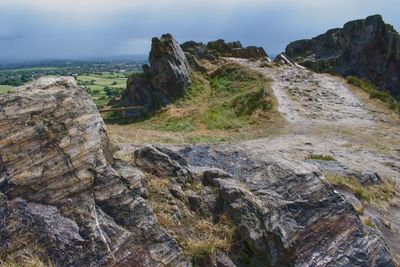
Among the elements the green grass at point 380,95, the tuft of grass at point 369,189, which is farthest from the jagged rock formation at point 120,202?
the green grass at point 380,95

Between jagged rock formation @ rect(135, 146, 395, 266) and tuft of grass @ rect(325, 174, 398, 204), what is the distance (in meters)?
4.26

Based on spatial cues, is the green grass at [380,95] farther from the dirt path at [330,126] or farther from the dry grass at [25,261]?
the dry grass at [25,261]

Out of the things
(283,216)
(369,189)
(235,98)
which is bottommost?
(235,98)

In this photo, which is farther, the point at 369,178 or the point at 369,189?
the point at 369,178

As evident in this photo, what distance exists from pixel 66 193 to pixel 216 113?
27551 millimetres

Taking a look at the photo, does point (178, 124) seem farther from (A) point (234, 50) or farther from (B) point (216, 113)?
(A) point (234, 50)

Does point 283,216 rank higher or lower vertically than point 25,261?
lower

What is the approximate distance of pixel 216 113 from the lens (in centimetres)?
3559

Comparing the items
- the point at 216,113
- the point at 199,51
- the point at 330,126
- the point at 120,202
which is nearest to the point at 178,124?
the point at 216,113

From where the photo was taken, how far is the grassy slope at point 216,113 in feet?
95.0

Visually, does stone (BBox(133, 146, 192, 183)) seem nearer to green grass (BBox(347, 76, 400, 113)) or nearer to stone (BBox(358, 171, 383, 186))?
stone (BBox(358, 171, 383, 186))

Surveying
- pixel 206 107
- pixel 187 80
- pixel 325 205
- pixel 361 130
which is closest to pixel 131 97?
pixel 187 80

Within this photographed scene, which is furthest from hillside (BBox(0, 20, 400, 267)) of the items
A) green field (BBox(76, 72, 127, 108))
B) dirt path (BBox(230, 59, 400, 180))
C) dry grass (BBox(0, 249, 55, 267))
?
green field (BBox(76, 72, 127, 108))

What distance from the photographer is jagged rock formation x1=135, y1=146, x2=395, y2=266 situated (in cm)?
963
